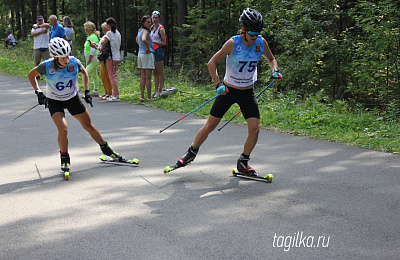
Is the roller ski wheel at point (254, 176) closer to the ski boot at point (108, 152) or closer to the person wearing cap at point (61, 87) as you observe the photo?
the ski boot at point (108, 152)

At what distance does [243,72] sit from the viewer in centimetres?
593

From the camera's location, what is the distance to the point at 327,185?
5.79 meters

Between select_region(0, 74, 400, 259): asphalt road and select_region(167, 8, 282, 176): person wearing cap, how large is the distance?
0.72 metres

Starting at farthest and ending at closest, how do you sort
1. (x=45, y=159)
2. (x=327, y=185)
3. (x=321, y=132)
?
(x=321, y=132) < (x=45, y=159) < (x=327, y=185)

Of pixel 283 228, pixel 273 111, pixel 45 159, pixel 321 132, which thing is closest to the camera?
pixel 283 228

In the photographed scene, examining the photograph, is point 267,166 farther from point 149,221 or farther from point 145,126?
point 145,126

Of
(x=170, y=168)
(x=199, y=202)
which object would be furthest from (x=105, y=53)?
(x=199, y=202)

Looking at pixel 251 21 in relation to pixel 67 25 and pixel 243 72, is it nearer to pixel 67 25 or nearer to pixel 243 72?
pixel 243 72

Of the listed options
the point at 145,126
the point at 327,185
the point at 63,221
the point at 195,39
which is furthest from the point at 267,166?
the point at 195,39

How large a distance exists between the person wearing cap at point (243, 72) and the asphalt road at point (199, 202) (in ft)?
2.36

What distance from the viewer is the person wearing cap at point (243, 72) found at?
5715mm

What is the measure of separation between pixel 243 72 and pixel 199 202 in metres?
1.85

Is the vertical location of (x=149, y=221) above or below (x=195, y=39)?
below

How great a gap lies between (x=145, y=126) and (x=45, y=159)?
2977mm
